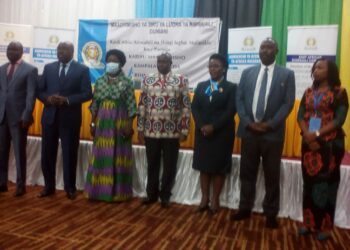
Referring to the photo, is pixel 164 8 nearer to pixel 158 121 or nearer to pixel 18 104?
pixel 158 121

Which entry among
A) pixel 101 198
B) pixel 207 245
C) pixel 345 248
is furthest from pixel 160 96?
pixel 345 248

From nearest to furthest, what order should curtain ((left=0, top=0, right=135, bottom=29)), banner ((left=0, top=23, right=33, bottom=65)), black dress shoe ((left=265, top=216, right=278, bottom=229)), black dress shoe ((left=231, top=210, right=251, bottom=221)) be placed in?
1. black dress shoe ((left=265, top=216, right=278, bottom=229))
2. black dress shoe ((left=231, top=210, right=251, bottom=221))
3. banner ((left=0, top=23, right=33, bottom=65))
4. curtain ((left=0, top=0, right=135, bottom=29))

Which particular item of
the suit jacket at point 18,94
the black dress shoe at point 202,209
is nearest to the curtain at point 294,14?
the black dress shoe at point 202,209

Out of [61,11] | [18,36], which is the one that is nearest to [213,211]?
[18,36]

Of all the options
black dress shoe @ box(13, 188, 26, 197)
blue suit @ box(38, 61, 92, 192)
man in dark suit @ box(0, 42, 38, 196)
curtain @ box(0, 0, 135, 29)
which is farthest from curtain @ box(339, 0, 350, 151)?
black dress shoe @ box(13, 188, 26, 197)

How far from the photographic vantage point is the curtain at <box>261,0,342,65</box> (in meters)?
5.13

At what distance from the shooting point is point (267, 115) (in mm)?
3201

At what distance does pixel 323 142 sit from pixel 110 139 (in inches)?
77.4

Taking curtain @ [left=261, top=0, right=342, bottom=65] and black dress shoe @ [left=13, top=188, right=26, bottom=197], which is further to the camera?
curtain @ [left=261, top=0, right=342, bottom=65]

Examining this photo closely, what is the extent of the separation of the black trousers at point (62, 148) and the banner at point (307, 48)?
2624mm

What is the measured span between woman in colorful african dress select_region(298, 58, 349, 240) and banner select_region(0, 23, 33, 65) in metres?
4.10

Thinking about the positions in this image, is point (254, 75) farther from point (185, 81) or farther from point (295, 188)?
point (295, 188)

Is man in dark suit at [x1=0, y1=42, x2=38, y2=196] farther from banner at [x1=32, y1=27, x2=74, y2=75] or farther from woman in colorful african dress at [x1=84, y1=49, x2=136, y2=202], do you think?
banner at [x1=32, y1=27, x2=74, y2=75]

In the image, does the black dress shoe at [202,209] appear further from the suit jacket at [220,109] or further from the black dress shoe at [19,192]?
the black dress shoe at [19,192]
